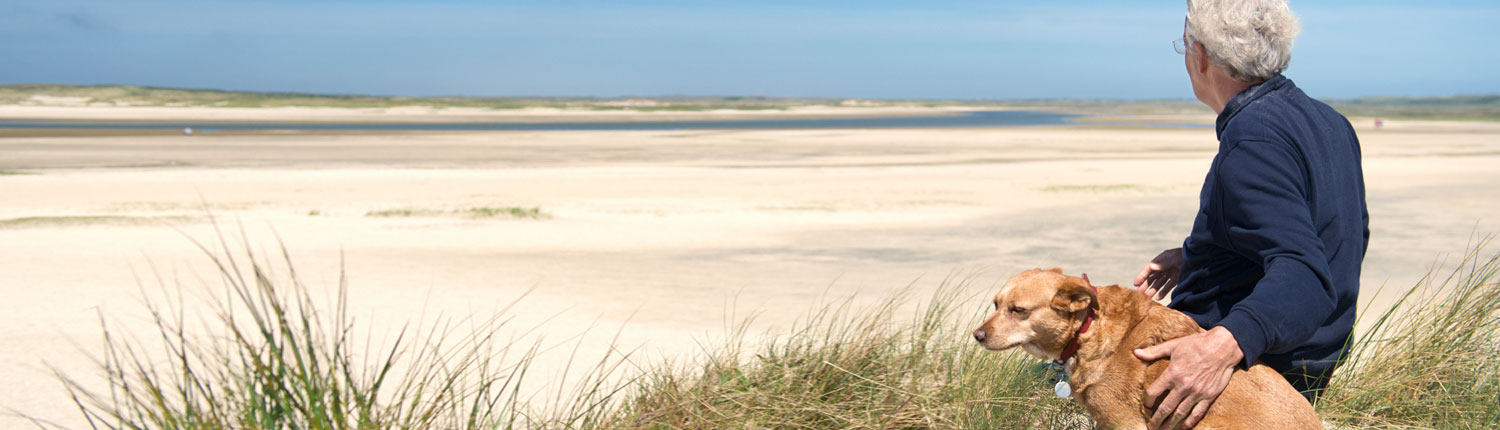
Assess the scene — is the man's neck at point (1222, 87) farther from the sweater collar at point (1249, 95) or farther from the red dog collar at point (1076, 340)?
the red dog collar at point (1076, 340)

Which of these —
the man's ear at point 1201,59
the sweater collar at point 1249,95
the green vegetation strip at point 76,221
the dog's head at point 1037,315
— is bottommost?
the green vegetation strip at point 76,221

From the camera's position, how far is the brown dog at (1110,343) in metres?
2.39

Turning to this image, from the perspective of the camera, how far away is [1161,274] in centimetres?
321

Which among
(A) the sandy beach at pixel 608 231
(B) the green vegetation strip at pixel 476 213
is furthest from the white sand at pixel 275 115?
(B) the green vegetation strip at pixel 476 213

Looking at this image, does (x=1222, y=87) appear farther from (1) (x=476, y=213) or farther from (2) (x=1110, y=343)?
(1) (x=476, y=213)

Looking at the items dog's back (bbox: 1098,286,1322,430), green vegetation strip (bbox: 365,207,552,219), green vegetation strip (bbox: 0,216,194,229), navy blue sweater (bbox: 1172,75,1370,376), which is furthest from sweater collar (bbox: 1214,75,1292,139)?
green vegetation strip (bbox: 0,216,194,229)

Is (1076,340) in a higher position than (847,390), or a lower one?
higher

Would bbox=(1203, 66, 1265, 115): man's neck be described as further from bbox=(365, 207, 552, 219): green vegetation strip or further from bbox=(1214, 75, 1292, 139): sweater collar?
bbox=(365, 207, 552, 219): green vegetation strip

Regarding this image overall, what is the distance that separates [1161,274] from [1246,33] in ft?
3.26

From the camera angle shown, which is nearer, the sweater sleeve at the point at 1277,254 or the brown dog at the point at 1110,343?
the sweater sleeve at the point at 1277,254

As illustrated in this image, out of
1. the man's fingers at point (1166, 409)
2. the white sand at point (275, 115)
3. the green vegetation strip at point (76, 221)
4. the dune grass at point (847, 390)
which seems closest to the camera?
the man's fingers at point (1166, 409)

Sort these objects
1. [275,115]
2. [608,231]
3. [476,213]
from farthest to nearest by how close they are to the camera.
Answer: [275,115]
[476,213]
[608,231]

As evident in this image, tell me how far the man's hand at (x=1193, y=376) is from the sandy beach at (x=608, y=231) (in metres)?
2.35

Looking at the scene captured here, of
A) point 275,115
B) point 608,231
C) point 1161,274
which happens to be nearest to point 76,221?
point 608,231
